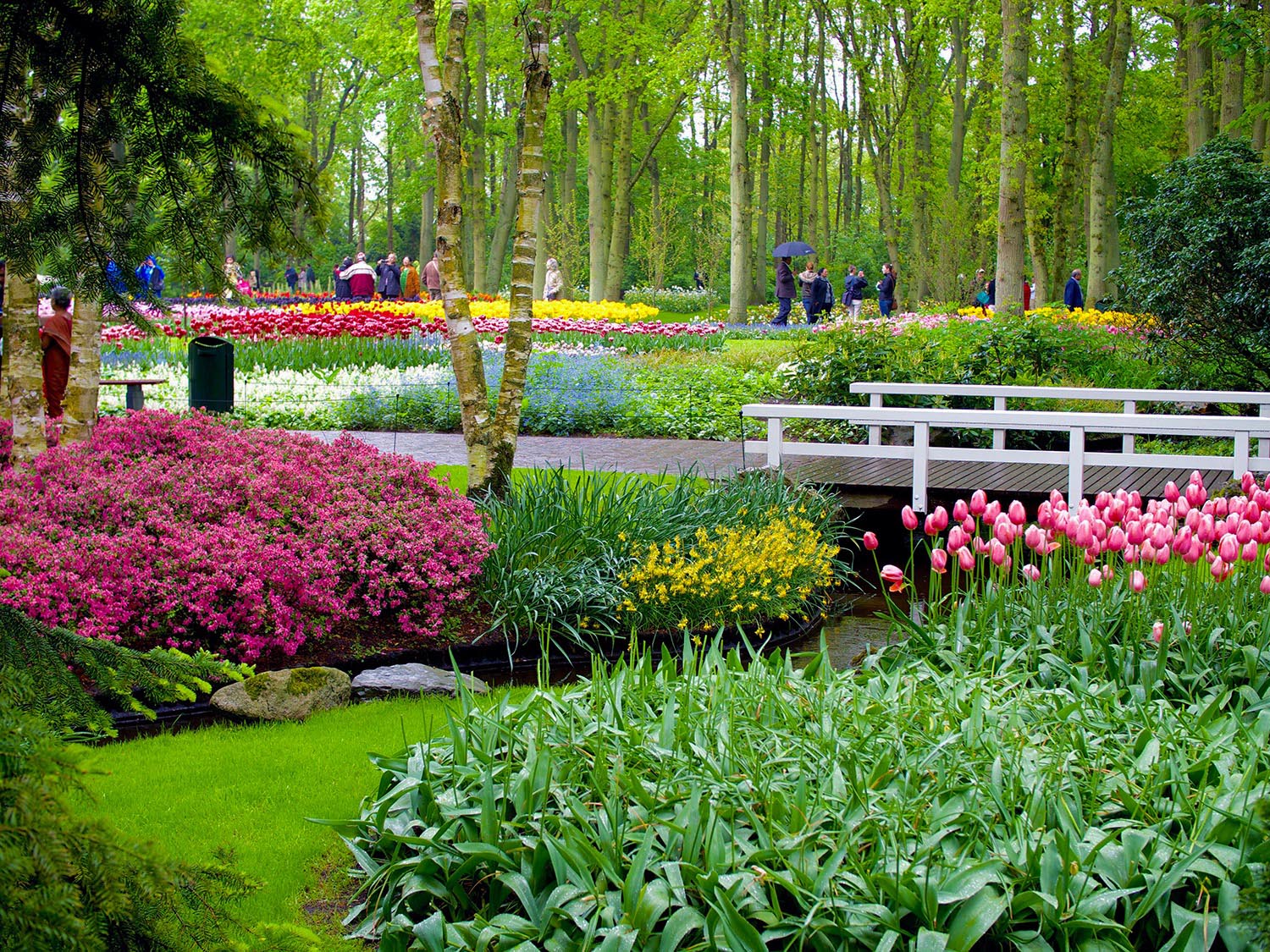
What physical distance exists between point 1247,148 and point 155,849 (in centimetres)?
1365

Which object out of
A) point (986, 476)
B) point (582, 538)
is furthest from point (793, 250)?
point (582, 538)

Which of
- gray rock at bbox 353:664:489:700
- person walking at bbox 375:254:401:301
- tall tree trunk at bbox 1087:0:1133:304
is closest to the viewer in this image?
gray rock at bbox 353:664:489:700

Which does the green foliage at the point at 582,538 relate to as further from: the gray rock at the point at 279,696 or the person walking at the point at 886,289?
the person walking at the point at 886,289

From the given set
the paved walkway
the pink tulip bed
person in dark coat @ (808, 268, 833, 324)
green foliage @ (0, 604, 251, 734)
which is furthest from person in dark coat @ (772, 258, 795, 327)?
green foliage @ (0, 604, 251, 734)

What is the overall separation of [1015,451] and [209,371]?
8614 mm

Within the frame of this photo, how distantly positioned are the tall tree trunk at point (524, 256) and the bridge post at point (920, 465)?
9.32ft

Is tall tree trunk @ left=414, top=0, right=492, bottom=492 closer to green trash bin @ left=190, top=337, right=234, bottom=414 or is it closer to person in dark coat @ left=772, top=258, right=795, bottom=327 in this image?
green trash bin @ left=190, top=337, right=234, bottom=414

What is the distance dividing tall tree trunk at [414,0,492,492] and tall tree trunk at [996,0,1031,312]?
12410 millimetres

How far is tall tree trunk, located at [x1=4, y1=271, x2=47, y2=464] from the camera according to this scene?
7273 mm

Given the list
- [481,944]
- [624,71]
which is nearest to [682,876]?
[481,944]

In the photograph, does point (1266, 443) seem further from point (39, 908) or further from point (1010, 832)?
point (39, 908)

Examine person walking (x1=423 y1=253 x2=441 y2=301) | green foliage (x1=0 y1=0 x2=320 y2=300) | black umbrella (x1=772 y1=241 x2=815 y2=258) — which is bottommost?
green foliage (x1=0 y1=0 x2=320 y2=300)

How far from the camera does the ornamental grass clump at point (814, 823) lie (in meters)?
2.98

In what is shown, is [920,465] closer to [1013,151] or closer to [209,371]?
[209,371]
